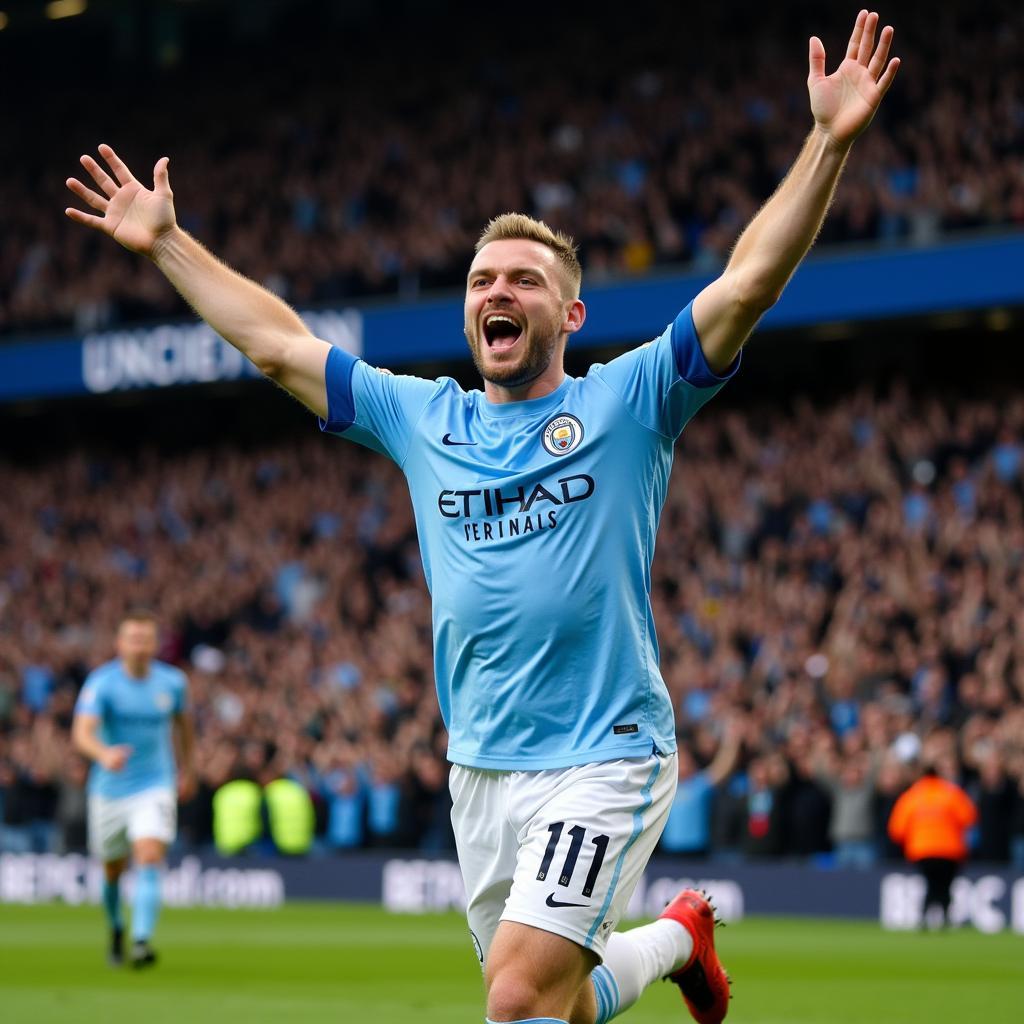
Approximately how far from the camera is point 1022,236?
2470cm

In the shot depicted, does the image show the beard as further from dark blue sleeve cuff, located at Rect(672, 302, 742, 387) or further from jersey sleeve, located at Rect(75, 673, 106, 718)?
jersey sleeve, located at Rect(75, 673, 106, 718)

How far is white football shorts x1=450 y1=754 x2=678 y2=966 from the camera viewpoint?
5.47m

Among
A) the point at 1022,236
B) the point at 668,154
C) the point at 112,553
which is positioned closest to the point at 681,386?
the point at 1022,236

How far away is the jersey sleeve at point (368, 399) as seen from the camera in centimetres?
612

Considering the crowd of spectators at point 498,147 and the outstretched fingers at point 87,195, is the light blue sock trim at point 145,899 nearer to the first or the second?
the outstretched fingers at point 87,195

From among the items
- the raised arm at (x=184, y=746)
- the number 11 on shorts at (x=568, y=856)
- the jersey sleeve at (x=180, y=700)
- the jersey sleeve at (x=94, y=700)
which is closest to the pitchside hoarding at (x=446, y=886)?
the raised arm at (x=184, y=746)

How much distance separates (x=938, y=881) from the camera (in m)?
19.0

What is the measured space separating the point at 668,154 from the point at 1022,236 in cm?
642

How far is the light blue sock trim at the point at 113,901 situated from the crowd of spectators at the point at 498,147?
15.6 metres

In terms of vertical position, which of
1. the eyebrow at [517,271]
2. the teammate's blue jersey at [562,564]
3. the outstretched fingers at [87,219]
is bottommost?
the teammate's blue jersey at [562,564]

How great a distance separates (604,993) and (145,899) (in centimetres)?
734

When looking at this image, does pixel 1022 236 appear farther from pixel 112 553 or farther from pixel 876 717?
pixel 112 553

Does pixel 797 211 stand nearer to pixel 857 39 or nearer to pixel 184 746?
pixel 857 39

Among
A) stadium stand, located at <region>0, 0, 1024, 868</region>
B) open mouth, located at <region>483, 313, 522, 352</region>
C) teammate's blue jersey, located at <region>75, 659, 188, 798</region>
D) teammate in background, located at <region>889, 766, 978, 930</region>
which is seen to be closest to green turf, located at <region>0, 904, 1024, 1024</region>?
teammate in background, located at <region>889, 766, 978, 930</region>
